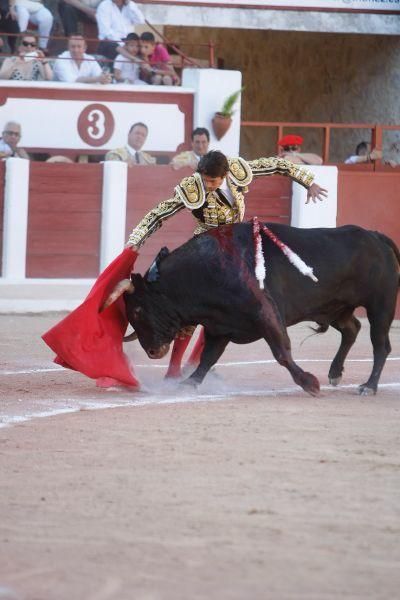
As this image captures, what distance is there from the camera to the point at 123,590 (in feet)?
9.39

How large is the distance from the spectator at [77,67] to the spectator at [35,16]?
53 cm

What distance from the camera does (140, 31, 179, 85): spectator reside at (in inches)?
440

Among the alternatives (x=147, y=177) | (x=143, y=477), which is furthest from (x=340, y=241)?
(x=147, y=177)

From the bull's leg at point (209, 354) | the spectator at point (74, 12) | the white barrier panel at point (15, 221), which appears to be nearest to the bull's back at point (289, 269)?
the bull's leg at point (209, 354)

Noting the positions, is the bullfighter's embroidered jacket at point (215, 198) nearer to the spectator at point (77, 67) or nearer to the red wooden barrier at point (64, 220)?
the red wooden barrier at point (64, 220)

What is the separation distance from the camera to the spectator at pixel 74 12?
38.0ft

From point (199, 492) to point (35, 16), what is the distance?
8.35m

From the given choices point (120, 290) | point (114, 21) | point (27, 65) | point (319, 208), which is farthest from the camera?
point (114, 21)

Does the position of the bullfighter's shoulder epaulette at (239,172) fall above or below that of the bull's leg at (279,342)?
above

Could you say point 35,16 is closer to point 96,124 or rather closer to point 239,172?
point 96,124

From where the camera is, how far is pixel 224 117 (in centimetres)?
1098

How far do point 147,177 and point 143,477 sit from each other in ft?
20.8

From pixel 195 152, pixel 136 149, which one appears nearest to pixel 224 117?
pixel 136 149

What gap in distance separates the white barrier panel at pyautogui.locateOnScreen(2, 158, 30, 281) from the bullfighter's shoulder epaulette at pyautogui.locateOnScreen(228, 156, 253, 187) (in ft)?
14.3
